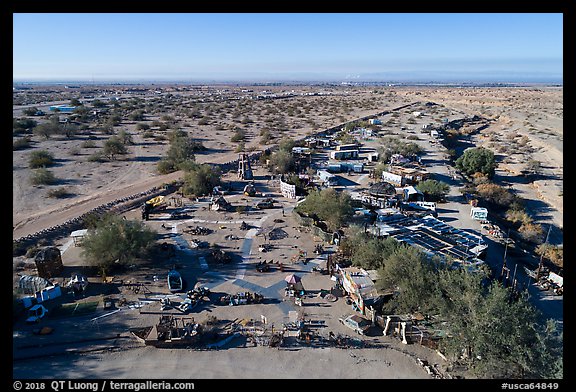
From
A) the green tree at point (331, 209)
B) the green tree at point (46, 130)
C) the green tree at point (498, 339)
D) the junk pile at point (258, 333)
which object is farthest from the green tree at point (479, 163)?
the green tree at point (46, 130)

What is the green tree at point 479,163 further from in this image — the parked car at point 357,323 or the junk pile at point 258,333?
the junk pile at point 258,333

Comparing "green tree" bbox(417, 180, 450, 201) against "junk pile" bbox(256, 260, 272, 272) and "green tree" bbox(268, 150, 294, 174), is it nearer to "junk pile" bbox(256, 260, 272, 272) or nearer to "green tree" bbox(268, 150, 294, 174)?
"green tree" bbox(268, 150, 294, 174)

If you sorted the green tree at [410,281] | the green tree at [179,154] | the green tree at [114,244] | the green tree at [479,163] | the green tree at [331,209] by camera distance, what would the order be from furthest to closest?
the green tree at [179,154] → the green tree at [479,163] → the green tree at [331,209] → the green tree at [114,244] → the green tree at [410,281]

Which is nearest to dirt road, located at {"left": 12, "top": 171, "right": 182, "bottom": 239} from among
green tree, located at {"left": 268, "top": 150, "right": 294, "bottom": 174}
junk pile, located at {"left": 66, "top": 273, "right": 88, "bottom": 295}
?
junk pile, located at {"left": 66, "top": 273, "right": 88, "bottom": 295}
